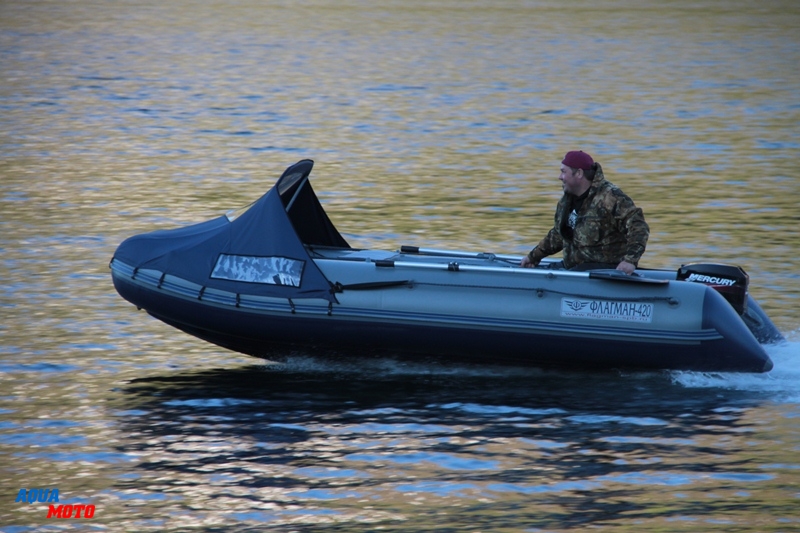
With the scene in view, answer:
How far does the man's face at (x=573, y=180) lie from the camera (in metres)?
8.43

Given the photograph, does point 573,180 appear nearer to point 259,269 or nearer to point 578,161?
point 578,161

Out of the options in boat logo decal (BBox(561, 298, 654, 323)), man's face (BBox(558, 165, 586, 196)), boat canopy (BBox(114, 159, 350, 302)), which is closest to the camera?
boat logo decal (BBox(561, 298, 654, 323))

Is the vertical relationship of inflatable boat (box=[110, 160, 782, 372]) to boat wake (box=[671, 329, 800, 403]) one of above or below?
above

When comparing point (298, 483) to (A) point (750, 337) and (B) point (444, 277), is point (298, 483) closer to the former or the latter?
(B) point (444, 277)

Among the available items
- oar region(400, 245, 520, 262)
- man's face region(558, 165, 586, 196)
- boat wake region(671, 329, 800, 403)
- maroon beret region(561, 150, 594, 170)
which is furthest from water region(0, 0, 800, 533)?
maroon beret region(561, 150, 594, 170)

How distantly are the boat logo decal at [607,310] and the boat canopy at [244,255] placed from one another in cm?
159

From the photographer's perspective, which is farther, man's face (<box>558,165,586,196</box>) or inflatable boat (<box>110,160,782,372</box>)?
man's face (<box>558,165,586,196</box>)

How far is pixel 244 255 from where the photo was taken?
844cm

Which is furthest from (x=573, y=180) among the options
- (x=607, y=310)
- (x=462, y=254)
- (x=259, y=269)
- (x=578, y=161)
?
(x=259, y=269)

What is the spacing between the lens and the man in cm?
835

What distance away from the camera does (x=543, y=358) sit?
8250mm

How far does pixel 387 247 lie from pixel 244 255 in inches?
159

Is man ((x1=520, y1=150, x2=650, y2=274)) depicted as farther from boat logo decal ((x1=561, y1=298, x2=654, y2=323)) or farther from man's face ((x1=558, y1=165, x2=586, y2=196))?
boat logo decal ((x1=561, y1=298, x2=654, y2=323))

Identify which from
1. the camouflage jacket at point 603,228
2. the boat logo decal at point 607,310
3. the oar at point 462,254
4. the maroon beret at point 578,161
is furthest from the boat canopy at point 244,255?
the maroon beret at point 578,161
